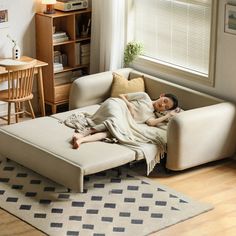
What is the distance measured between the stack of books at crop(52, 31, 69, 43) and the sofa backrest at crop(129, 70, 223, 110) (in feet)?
2.77

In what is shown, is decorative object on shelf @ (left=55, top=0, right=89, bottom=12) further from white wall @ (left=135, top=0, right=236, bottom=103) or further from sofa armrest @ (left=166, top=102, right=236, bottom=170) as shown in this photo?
sofa armrest @ (left=166, top=102, right=236, bottom=170)

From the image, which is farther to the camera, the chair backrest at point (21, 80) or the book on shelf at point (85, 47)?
the book on shelf at point (85, 47)

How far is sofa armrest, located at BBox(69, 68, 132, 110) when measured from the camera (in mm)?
7004

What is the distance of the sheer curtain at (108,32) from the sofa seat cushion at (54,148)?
1.33 m

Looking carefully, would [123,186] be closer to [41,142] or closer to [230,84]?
[41,142]

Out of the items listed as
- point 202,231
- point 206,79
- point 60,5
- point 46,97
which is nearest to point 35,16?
point 60,5

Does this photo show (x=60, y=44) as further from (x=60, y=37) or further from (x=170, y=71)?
(x=170, y=71)

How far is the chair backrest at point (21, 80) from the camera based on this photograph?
22.8ft

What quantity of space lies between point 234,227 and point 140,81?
227 cm

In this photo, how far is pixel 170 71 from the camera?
7.15 m

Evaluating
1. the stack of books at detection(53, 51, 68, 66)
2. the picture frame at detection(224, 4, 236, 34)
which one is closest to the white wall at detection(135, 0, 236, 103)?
the picture frame at detection(224, 4, 236, 34)

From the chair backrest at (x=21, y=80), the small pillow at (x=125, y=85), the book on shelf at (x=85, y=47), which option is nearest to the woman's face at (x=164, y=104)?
the small pillow at (x=125, y=85)

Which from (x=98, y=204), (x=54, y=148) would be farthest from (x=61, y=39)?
(x=98, y=204)

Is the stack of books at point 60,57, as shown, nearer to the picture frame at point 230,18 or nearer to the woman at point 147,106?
the woman at point 147,106
